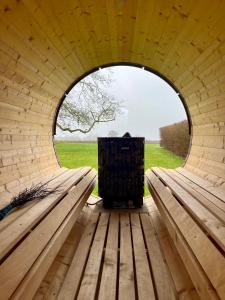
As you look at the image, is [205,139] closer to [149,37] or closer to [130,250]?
[149,37]

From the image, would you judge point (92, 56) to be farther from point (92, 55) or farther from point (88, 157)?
point (88, 157)

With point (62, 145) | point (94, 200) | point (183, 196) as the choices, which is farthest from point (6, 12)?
point (62, 145)

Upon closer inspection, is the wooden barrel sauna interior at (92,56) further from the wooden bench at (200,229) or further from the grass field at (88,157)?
the grass field at (88,157)

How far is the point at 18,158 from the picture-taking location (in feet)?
12.1

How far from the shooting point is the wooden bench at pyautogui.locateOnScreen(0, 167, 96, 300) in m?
1.52

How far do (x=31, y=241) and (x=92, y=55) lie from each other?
407 cm

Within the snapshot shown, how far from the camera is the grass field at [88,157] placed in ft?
A: 38.8

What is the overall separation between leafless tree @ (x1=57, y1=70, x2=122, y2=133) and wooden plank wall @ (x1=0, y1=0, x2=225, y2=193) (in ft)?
25.9

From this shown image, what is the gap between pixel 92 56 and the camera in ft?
17.0

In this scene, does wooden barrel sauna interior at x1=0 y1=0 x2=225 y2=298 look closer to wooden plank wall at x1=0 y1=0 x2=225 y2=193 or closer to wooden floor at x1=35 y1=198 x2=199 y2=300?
wooden plank wall at x1=0 y1=0 x2=225 y2=193

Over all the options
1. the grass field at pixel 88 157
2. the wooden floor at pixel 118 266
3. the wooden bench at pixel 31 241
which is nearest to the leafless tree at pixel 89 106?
the grass field at pixel 88 157

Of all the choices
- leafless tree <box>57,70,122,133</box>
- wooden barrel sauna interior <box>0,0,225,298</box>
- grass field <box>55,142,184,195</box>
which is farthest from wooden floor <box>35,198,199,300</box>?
leafless tree <box>57,70,122,133</box>

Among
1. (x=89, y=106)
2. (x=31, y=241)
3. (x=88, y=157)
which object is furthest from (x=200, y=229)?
(x=88, y=157)

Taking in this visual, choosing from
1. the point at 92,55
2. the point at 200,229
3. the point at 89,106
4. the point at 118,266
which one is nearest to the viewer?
the point at 200,229
